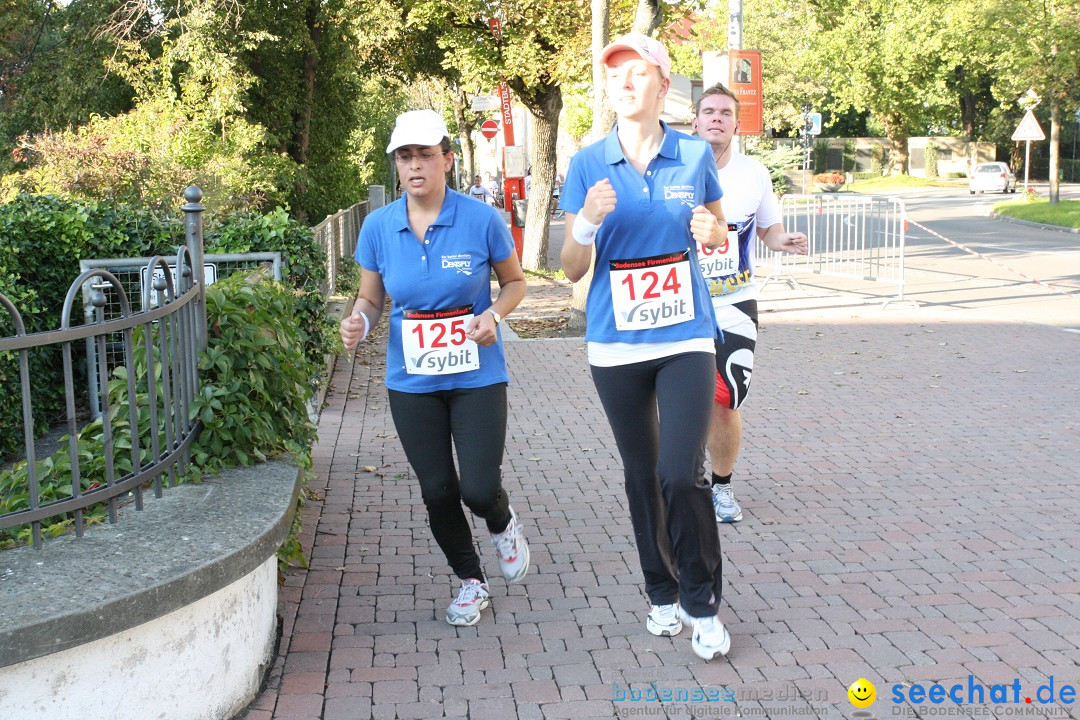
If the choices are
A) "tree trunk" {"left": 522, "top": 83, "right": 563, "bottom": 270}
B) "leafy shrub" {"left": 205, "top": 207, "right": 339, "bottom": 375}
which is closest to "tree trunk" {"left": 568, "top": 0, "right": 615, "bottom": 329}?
"leafy shrub" {"left": 205, "top": 207, "right": 339, "bottom": 375}

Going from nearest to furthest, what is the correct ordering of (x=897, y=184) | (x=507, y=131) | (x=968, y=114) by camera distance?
(x=507, y=131) → (x=897, y=184) → (x=968, y=114)

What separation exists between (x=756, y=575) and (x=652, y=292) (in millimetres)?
1599

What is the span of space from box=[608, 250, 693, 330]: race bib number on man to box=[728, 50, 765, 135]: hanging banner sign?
1136cm

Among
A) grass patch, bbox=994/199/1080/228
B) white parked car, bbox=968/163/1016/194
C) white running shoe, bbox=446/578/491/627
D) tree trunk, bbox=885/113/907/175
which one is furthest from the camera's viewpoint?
tree trunk, bbox=885/113/907/175

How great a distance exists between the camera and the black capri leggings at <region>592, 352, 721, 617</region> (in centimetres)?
398

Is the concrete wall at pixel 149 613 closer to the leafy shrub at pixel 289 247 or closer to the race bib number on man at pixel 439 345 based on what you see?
the race bib number on man at pixel 439 345

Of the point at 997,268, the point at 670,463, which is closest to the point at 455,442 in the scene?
the point at 670,463

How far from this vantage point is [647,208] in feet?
13.2

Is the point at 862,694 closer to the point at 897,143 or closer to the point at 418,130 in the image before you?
the point at 418,130

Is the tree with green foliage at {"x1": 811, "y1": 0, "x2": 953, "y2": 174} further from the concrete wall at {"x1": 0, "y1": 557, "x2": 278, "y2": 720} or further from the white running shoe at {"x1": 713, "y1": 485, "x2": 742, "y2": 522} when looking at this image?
the concrete wall at {"x1": 0, "y1": 557, "x2": 278, "y2": 720}

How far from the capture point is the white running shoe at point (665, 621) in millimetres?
4285

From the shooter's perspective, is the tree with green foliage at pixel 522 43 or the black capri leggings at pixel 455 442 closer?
the black capri leggings at pixel 455 442

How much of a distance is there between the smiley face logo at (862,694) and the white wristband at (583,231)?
1709 millimetres

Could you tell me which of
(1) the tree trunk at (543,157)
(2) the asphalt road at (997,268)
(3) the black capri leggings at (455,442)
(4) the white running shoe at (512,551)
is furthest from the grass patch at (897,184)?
(3) the black capri leggings at (455,442)
